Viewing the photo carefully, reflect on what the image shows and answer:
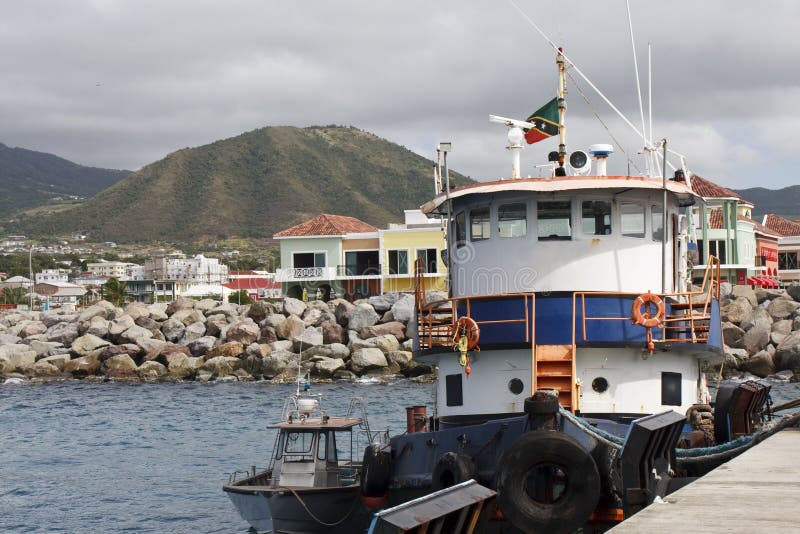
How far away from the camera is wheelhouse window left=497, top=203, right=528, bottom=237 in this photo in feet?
56.7

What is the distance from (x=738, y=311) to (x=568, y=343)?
42.5 m

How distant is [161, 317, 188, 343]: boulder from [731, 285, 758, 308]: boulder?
30260 mm

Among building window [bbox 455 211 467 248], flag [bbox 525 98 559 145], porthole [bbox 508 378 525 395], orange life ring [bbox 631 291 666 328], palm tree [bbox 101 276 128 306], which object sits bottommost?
porthole [bbox 508 378 525 395]

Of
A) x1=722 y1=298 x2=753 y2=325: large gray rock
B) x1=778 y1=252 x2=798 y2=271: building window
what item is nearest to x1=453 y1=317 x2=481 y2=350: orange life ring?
x1=722 y1=298 x2=753 y2=325: large gray rock

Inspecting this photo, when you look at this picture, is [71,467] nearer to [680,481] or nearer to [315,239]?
[680,481]

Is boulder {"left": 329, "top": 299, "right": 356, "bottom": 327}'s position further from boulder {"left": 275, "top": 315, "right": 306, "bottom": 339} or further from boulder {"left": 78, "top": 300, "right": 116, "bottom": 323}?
boulder {"left": 78, "top": 300, "right": 116, "bottom": 323}

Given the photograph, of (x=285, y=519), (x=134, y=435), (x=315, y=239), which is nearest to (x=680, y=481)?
(x=285, y=519)

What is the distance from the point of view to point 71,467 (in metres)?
29.6

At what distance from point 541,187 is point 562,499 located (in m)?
5.33

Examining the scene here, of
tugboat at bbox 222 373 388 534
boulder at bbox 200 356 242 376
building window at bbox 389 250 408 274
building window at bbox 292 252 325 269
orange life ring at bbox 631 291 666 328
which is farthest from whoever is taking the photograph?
building window at bbox 292 252 325 269

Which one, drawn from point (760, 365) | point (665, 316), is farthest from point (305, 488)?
point (760, 365)

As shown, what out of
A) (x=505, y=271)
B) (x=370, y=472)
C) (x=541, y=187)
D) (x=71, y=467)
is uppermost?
(x=541, y=187)

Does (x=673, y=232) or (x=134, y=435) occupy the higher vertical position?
(x=673, y=232)

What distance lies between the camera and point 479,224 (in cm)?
1769
